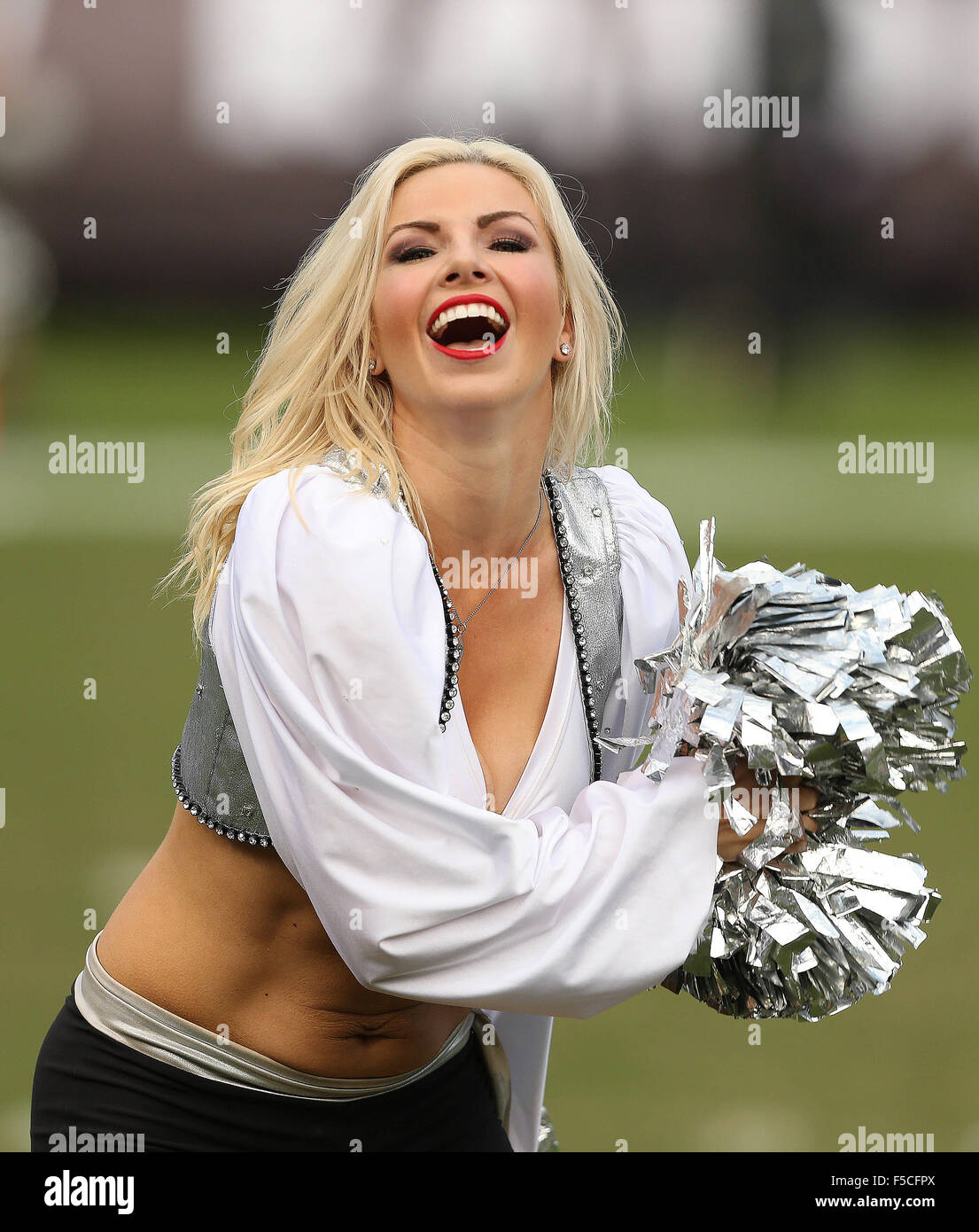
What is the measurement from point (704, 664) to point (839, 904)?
0.37m

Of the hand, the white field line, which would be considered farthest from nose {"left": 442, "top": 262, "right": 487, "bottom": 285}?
the white field line

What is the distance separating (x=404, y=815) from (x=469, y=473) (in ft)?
1.92

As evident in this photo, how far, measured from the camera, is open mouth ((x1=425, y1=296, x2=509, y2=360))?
2.05 metres

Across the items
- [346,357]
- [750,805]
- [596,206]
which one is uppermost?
[596,206]

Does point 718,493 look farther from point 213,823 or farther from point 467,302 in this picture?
point 213,823

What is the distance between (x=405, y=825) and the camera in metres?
1.75

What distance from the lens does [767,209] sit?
1852 cm

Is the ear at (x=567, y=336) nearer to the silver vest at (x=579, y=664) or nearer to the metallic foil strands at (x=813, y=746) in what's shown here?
the silver vest at (x=579, y=664)

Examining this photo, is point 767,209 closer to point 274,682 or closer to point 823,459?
point 823,459

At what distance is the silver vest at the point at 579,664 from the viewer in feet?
6.59

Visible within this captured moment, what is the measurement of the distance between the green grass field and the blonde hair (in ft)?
6.81

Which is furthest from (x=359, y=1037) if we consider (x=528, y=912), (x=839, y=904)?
(x=839, y=904)

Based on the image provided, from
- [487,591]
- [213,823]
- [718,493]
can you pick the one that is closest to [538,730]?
[487,591]

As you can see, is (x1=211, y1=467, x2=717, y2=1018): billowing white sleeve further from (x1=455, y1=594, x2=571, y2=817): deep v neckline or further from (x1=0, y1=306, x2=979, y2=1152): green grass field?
(x1=0, y1=306, x2=979, y2=1152): green grass field
